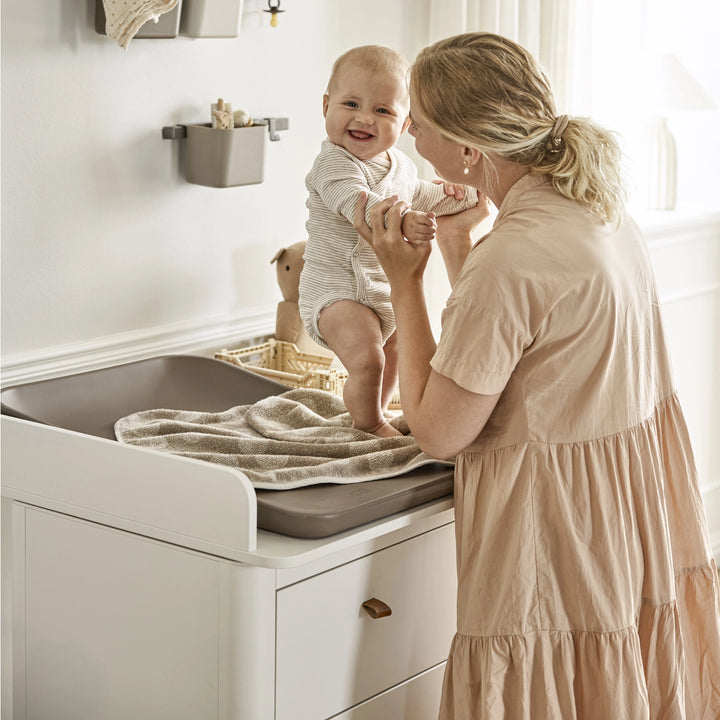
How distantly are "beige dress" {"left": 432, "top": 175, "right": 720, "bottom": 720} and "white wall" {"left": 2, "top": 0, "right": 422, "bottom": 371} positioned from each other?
0.90 m

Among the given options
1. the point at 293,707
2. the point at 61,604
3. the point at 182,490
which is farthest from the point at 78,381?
the point at 293,707

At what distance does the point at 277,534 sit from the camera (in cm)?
143

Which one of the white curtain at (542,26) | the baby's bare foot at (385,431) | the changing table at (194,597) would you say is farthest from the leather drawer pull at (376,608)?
the white curtain at (542,26)

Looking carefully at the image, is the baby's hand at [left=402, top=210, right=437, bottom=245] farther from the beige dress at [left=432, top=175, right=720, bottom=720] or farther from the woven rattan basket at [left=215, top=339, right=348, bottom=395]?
the woven rattan basket at [left=215, top=339, right=348, bottom=395]

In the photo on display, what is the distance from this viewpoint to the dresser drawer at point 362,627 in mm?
1412

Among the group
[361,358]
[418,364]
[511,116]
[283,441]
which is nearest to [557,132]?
[511,116]

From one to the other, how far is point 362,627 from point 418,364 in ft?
1.21

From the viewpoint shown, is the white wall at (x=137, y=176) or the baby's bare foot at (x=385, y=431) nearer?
the baby's bare foot at (x=385, y=431)

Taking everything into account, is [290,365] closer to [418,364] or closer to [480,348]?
[418,364]

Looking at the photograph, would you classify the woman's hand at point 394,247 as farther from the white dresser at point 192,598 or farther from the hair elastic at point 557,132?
the white dresser at point 192,598

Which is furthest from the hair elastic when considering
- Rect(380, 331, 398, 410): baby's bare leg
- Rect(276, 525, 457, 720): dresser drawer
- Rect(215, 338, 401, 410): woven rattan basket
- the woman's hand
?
Rect(215, 338, 401, 410): woven rattan basket

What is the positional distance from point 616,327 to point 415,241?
0.31 m

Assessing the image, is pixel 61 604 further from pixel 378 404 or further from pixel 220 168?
pixel 220 168

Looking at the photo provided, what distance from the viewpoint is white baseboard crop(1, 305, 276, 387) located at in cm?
203
